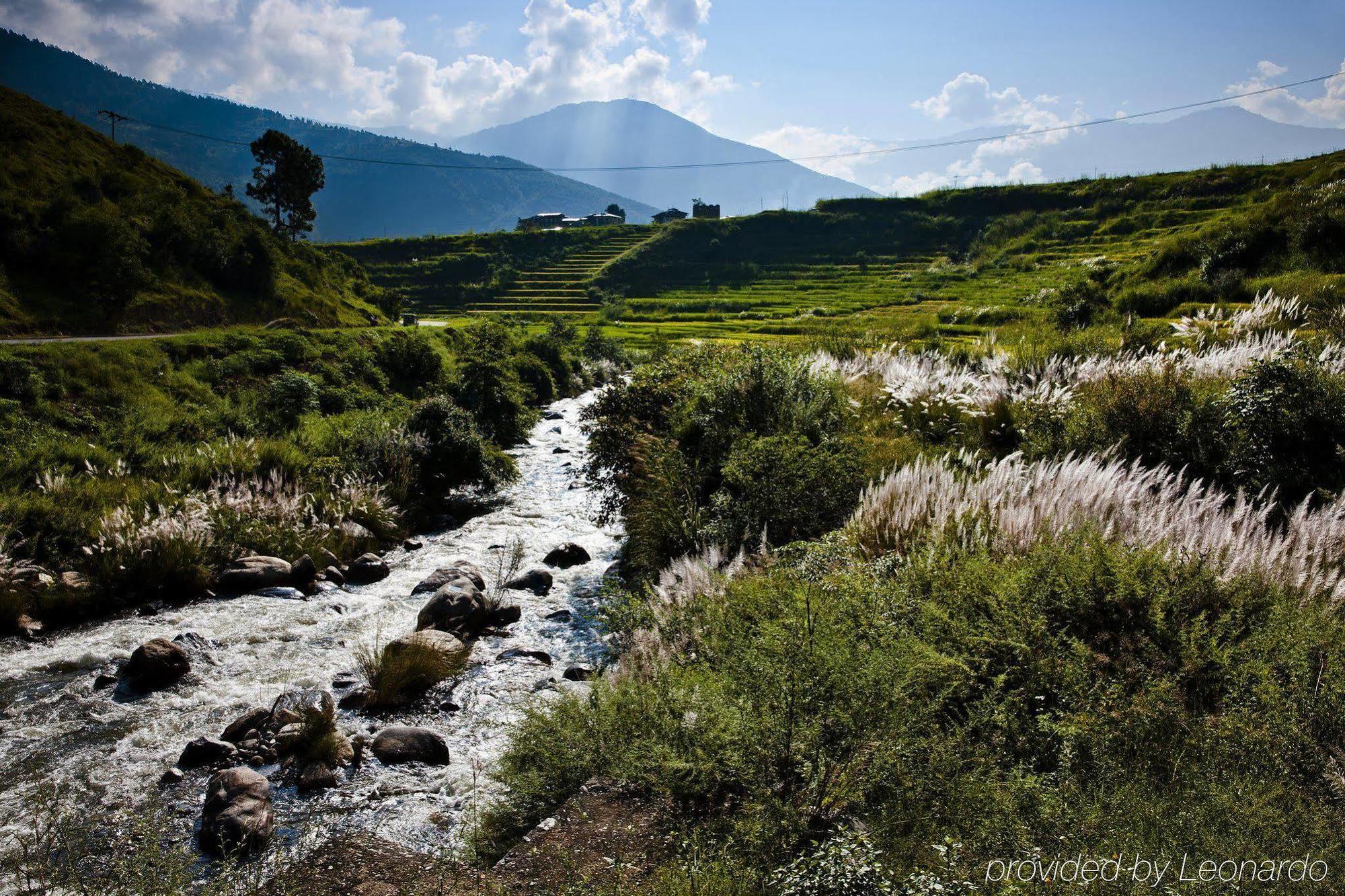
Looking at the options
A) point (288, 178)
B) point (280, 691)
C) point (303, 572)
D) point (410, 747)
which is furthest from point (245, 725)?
point (288, 178)

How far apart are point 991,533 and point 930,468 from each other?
4.39 ft

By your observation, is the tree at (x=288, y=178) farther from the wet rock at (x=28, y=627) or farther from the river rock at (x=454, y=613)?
the river rock at (x=454, y=613)

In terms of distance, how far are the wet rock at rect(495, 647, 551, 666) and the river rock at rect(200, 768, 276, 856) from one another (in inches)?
111

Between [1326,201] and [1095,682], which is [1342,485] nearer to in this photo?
[1095,682]

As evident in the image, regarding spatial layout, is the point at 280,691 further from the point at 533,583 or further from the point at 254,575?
the point at 533,583

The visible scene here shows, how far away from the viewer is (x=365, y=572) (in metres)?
10.3

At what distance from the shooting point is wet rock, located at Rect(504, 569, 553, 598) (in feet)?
32.1

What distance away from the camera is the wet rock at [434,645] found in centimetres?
725

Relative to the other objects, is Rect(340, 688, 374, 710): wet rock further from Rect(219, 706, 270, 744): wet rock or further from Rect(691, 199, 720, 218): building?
Rect(691, 199, 720, 218): building

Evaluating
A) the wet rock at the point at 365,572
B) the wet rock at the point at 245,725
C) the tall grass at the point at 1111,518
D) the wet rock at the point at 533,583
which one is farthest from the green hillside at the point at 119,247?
the tall grass at the point at 1111,518

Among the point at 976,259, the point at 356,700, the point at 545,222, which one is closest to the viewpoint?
the point at 356,700

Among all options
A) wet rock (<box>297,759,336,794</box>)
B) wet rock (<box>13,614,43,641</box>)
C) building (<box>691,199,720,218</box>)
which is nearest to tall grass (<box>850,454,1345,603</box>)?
wet rock (<box>297,759,336,794</box>)

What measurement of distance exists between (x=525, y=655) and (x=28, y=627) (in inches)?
229

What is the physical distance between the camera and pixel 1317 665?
321 cm
